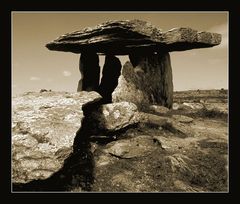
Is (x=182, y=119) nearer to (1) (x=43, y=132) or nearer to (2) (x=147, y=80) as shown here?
(2) (x=147, y=80)

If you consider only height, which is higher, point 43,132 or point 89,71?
point 89,71

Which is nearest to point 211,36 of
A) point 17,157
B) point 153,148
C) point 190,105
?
point 190,105

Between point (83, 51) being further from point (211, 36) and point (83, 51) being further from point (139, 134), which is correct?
point (139, 134)

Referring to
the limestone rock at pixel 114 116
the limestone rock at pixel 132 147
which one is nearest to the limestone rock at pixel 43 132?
the limestone rock at pixel 114 116

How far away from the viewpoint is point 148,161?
884 centimetres

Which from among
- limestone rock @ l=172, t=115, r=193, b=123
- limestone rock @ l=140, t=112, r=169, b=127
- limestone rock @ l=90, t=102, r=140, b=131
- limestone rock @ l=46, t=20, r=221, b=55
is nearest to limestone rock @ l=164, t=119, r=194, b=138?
limestone rock @ l=140, t=112, r=169, b=127

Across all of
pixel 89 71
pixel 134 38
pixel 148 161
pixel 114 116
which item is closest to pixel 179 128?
pixel 114 116

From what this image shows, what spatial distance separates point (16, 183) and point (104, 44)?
9103 mm

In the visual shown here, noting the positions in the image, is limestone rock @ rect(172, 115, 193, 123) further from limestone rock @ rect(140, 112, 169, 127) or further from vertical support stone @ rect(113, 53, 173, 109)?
vertical support stone @ rect(113, 53, 173, 109)

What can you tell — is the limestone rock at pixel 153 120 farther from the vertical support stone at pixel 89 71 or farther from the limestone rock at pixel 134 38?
the vertical support stone at pixel 89 71

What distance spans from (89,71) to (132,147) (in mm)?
9056

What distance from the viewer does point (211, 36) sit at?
582 inches

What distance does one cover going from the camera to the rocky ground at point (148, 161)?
773 cm

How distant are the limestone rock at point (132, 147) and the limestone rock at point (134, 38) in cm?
542
